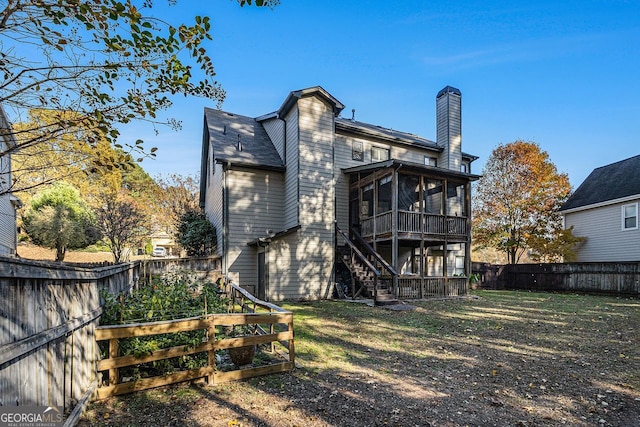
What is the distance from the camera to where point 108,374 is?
4.35m

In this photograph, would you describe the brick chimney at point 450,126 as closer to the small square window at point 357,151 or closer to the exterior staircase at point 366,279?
the small square window at point 357,151

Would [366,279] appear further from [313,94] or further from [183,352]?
[183,352]

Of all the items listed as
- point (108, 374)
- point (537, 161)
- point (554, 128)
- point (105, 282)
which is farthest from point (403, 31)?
point (537, 161)

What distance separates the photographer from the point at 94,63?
3779mm

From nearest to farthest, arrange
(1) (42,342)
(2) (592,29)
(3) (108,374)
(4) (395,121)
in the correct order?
(1) (42,342), (3) (108,374), (2) (592,29), (4) (395,121)

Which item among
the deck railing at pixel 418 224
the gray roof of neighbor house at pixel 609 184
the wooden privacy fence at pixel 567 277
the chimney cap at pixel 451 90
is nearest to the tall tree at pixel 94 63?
the deck railing at pixel 418 224

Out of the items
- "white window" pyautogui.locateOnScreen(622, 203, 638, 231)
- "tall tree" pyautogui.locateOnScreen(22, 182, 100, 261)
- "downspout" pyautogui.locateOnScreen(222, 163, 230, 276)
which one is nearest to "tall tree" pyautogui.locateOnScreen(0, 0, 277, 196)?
"downspout" pyautogui.locateOnScreen(222, 163, 230, 276)

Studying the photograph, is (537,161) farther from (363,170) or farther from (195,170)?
(195,170)

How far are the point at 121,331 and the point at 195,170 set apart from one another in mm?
26000

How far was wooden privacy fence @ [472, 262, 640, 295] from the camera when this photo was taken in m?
15.8

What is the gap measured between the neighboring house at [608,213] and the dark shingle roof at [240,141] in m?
19.3

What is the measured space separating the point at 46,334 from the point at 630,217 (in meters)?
24.8

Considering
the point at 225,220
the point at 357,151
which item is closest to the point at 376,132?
the point at 357,151
